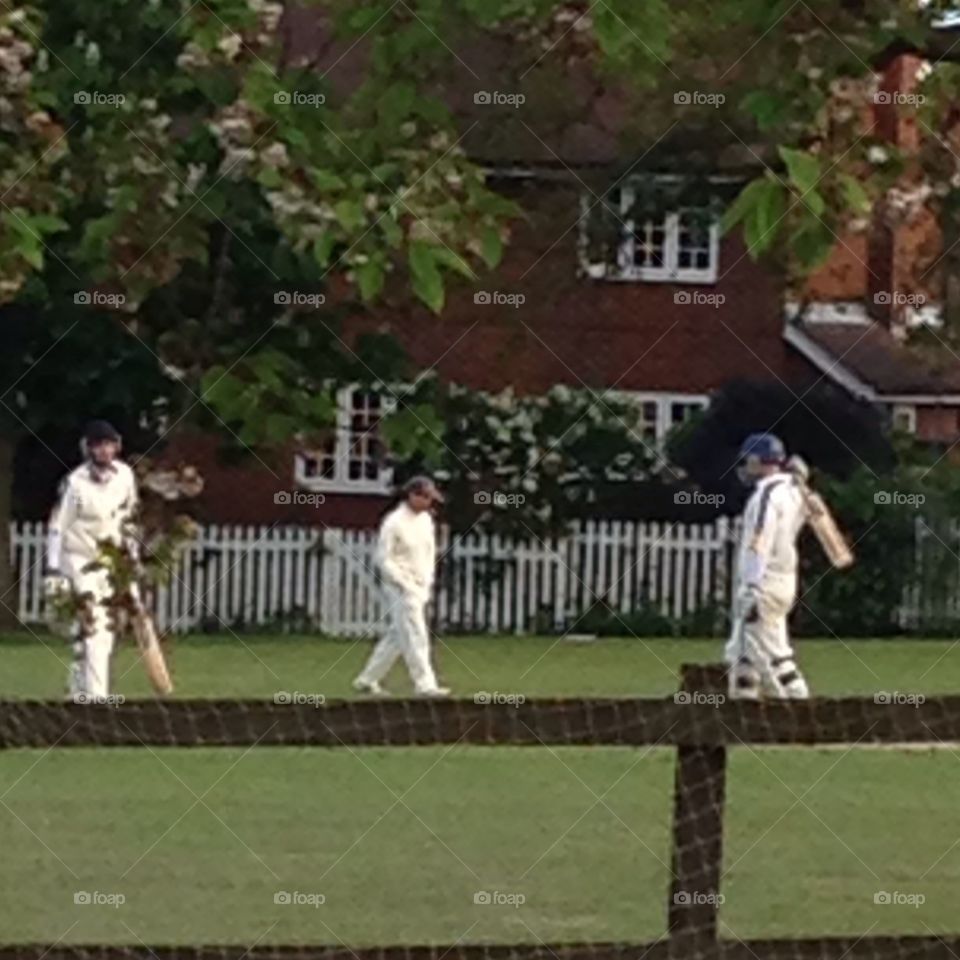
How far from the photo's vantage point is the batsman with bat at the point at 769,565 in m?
22.9

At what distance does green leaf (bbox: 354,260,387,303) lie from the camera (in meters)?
13.6

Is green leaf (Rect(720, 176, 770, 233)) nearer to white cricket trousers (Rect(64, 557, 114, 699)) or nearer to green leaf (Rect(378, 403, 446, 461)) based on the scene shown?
green leaf (Rect(378, 403, 446, 461))

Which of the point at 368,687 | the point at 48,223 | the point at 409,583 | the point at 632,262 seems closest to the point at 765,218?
the point at 48,223

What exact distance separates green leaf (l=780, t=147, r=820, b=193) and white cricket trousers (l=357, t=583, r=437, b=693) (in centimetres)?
1290

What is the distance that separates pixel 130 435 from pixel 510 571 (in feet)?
15.6

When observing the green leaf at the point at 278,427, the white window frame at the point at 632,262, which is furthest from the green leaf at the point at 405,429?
the white window frame at the point at 632,262

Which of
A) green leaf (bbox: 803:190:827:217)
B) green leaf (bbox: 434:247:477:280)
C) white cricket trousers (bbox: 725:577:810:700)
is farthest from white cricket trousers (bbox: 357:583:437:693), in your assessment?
green leaf (bbox: 803:190:827:217)

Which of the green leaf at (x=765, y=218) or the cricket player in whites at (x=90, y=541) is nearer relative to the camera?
the green leaf at (x=765, y=218)

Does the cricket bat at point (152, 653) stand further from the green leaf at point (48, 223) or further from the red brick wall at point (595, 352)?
the red brick wall at point (595, 352)

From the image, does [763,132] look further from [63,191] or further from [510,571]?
[510,571]

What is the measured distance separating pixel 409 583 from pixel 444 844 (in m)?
9.84

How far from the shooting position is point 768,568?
23.2 metres

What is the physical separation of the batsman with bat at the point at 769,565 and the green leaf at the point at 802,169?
10.9 metres

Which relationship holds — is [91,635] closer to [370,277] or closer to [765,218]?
[370,277]
